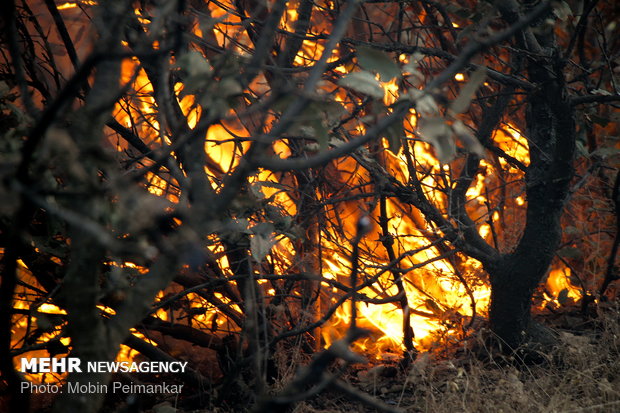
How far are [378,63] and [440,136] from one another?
0.23 metres

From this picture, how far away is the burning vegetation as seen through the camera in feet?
3.37

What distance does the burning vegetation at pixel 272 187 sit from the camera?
103cm

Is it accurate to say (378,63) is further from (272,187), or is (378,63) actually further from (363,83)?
(272,187)

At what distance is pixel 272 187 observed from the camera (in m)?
2.24

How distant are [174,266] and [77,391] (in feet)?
1.10

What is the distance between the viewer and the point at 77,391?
1100 mm

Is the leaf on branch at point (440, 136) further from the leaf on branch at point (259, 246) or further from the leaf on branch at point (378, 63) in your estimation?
the leaf on branch at point (259, 246)

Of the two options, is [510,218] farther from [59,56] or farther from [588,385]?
[59,56]

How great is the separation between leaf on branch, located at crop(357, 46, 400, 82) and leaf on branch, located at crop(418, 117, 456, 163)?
0.15 m

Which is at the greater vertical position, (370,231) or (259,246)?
(370,231)

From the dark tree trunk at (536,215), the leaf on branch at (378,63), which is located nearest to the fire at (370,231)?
the dark tree trunk at (536,215)

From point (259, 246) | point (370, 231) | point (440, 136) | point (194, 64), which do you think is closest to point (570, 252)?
point (370, 231)

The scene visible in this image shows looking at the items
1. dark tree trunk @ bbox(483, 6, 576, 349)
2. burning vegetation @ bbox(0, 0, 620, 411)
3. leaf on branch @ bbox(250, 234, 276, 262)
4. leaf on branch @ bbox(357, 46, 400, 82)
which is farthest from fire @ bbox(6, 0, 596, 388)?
leaf on branch @ bbox(357, 46, 400, 82)

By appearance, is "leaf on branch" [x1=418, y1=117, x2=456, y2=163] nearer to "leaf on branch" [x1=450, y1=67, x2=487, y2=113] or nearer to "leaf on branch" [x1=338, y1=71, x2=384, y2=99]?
"leaf on branch" [x1=450, y1=67, x2=487, y2=113]
